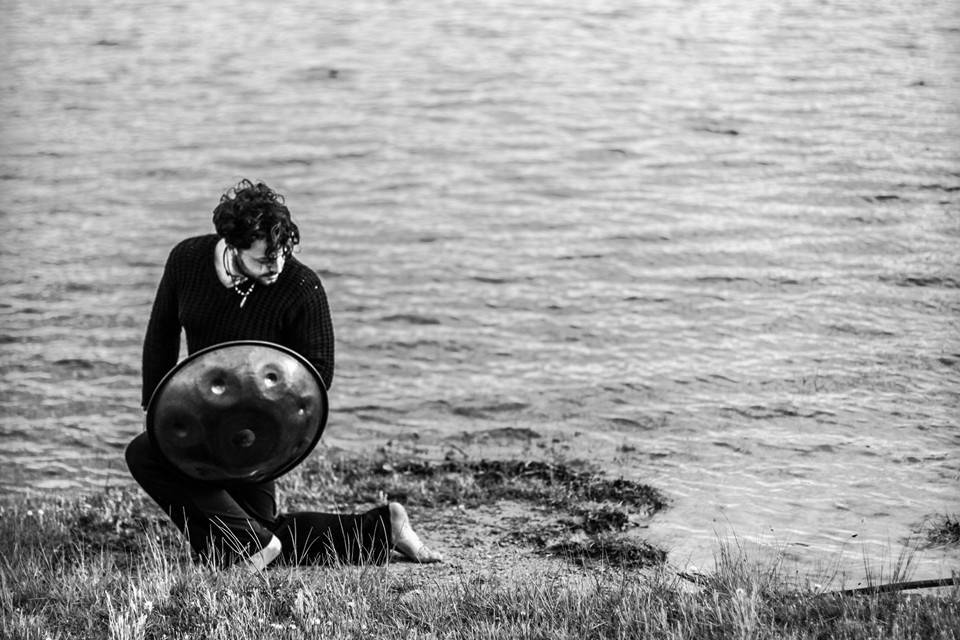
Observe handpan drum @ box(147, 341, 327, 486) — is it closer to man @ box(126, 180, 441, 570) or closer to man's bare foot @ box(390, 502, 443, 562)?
man @ box(126, 180, 441, 570)

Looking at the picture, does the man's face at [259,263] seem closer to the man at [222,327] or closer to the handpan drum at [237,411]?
the man at [222,327]

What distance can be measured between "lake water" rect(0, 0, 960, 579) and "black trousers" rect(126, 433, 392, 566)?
181 centimetres

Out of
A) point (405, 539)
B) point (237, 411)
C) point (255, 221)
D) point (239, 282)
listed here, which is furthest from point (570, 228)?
point (237, 411)

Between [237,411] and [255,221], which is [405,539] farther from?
[255,221]

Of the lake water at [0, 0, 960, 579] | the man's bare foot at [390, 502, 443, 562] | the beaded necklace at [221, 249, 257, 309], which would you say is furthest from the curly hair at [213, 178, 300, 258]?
the lake water at [0, 0, 960, 579]

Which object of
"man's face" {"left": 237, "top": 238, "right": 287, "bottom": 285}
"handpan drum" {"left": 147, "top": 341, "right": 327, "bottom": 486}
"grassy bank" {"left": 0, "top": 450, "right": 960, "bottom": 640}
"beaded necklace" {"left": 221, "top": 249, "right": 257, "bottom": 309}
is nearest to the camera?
"grassy bank" {"left": 0, "top": 450, "right": 960, "bottom": 640}

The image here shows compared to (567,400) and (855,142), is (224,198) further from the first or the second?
(855,142)

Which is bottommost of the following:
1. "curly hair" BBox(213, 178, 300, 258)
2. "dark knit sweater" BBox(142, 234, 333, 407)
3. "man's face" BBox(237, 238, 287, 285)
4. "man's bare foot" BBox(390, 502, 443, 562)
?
"man's bare foot" BBox(390, 502, 443, 562)

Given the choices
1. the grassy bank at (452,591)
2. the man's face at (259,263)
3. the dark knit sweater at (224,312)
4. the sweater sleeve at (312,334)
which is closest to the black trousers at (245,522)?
the grassy bank at (452,591)

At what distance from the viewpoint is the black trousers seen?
7121 millimetres

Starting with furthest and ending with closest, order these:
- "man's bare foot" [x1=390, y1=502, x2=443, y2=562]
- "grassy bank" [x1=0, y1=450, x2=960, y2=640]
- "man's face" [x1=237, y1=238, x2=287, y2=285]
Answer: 1. "man's bare foot" [x1=390, y1=502, x2=443, y2=562]
2. "man's face" [x1=237, y1=238, x2=287, y2=285]
3. "grassy bank" [x1=0, y1=450, x2=960, y2=640]

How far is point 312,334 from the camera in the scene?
708 centimetres

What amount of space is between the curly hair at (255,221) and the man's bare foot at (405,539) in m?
1.61

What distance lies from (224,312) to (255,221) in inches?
Answer: 23.8
